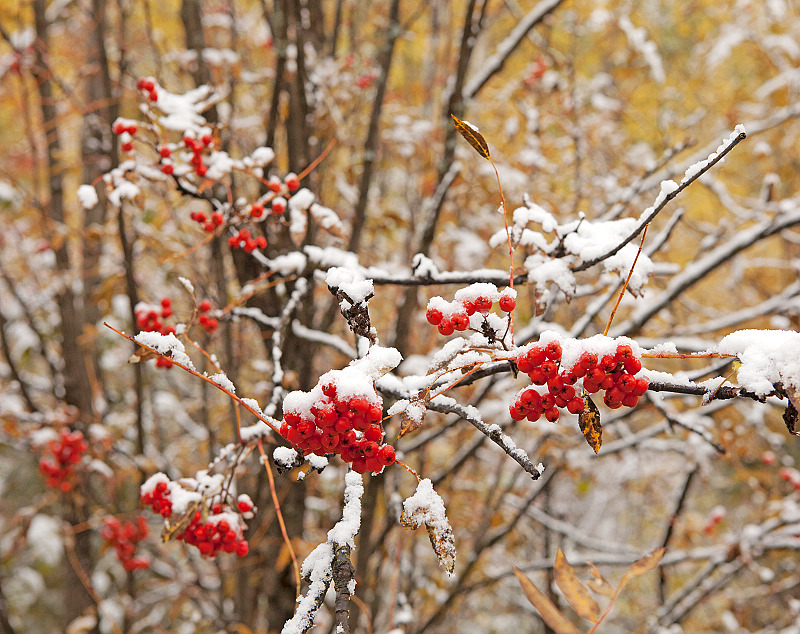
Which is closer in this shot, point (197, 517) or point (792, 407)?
point (792, 407)

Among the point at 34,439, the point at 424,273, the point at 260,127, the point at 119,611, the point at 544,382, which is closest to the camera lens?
the point at 544,382

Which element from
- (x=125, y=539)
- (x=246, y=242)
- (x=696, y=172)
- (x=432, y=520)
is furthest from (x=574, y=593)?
(x=125, y=539)

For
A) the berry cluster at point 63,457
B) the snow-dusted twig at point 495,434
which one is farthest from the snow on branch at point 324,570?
the berry cluster at point 63,457

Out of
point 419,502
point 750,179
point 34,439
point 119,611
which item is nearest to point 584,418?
point 419,502

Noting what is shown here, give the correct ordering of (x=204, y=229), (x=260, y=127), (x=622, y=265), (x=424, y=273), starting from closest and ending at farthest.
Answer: (x=622, y=265) < (x=424, y=273) < (x=204, y=229) < (x=260, y=127)

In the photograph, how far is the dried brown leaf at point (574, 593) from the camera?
0.66 meters

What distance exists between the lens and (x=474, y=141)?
0.75 meters

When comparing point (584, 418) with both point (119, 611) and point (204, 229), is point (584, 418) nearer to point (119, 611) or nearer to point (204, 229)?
point (204, 229)

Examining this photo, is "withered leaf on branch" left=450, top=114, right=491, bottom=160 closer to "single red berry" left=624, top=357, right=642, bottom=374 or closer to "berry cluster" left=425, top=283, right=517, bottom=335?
"berry cluster" left=425, top=283, right=517, bottom=335

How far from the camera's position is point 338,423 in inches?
26.5

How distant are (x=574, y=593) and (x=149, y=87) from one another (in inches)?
54.9

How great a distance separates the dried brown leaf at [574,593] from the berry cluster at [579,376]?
8.1 inches

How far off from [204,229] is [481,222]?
6.65 ft

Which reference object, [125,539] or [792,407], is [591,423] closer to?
[792,407]
